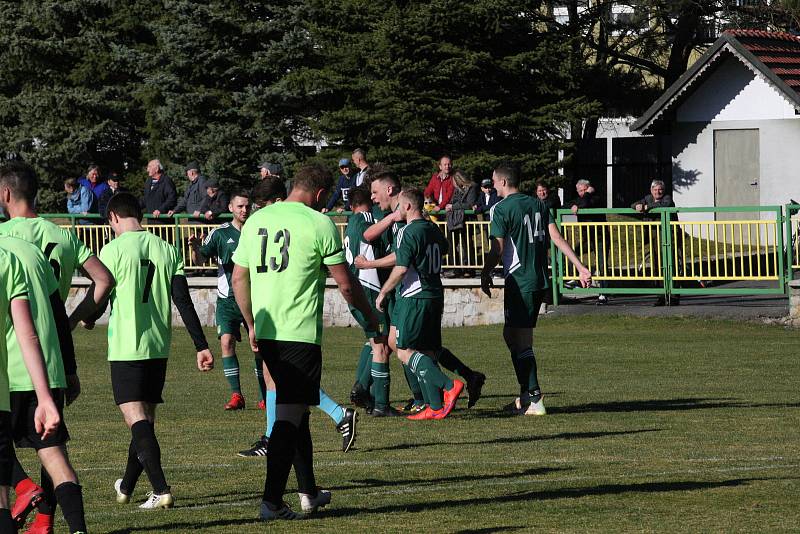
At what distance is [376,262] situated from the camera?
42.1 ft

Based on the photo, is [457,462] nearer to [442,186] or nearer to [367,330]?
[367,330]

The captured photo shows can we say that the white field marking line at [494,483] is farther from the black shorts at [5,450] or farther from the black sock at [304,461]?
the black shorts at [5,450]

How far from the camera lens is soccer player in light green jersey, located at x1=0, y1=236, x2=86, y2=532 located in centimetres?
634

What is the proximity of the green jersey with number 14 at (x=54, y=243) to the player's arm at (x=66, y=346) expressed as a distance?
0.19 metres

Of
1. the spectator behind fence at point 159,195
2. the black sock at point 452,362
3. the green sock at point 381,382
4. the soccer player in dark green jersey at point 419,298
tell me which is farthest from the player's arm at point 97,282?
the spectator behind fence at point 159,195

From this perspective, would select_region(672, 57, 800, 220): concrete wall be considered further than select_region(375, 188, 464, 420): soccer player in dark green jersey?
Yes

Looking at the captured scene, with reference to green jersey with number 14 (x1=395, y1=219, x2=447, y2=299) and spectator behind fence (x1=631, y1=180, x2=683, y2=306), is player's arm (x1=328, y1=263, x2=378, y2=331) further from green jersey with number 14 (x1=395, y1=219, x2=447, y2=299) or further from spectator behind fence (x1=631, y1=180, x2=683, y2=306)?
spectator behind fence (x1=631, y1=180, x2=683, y2=306)

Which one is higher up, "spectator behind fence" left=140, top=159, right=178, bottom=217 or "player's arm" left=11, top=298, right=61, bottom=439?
"spectator behind fence" left=140, top=159, right=178, bottom=217

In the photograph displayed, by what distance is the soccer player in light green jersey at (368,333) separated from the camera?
508 inches

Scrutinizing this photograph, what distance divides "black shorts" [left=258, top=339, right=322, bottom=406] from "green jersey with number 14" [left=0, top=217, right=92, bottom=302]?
42.8 inches

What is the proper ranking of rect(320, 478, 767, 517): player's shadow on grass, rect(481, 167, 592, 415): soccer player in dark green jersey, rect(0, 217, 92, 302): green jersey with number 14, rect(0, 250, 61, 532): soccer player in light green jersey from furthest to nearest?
rect(481, 167, 592, 415): soccer player in dark green jersey, rect(320, 478, 767, 517): player's shadow on grass, rect(0, 217, 92, 302): green jersey with number 14, rect(0, 250, 61, 532): soccer player in light green jersey

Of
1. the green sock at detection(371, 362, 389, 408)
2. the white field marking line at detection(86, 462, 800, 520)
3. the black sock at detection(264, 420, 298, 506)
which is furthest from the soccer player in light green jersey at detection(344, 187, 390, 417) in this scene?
the black sock at detection(264, 420, 298, 506)

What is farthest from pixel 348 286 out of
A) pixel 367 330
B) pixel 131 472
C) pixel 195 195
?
pixel 195 195

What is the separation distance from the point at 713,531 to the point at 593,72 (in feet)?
88.5
